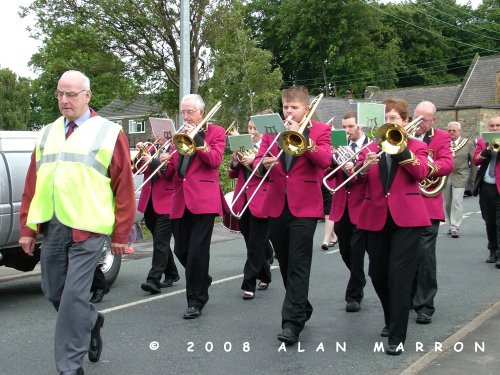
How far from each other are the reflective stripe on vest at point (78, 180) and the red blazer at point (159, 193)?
3.15 meters

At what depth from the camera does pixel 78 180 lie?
4.95m

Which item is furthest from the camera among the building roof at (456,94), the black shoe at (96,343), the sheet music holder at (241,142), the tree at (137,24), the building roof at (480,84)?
the building roof at (480,84)

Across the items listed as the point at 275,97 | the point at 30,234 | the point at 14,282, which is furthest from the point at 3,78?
the point at 30,234

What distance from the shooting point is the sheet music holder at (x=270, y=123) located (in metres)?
6.04

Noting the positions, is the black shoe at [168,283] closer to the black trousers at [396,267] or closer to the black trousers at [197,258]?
the black trousers at [197,258]

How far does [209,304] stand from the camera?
25.8 feet

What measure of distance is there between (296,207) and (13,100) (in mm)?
62155

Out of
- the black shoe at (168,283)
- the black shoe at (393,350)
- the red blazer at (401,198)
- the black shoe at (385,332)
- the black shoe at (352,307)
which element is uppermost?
the red blazer at (401,198)

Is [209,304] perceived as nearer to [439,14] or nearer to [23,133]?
[23,133]

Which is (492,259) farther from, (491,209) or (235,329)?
(235,329)

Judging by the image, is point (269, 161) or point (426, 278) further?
point (426, 278)

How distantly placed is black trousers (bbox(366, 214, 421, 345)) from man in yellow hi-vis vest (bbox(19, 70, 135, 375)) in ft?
6.97

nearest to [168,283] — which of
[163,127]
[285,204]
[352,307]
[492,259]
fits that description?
[163,127]

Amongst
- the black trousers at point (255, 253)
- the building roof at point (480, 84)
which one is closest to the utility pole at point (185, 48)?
the black trousers at point (255, 253)
